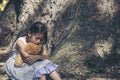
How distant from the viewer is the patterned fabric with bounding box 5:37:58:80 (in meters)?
5.88

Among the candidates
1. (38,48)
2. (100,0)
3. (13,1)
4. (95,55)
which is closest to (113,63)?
(95,55)

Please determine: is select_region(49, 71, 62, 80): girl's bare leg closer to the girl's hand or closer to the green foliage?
the girl's hand

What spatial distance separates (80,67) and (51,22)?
1.90 meters

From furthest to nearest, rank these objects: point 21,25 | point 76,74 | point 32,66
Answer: point 21,25 → point 76,74 → point 32,66

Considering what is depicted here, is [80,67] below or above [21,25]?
below

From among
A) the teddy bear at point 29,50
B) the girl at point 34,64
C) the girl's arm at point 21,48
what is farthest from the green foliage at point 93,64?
the girl's arm at point 21,48

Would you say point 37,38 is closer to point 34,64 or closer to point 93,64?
point 34,64

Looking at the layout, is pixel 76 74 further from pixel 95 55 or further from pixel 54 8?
pixel 54 8

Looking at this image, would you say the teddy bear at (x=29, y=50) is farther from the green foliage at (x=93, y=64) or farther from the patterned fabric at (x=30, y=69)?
the green foliage at (x=93, y=64)

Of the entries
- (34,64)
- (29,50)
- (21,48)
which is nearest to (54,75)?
(34,64)

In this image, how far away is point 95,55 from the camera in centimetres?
702

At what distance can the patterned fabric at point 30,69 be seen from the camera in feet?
19.3

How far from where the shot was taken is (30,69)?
598 centimetres

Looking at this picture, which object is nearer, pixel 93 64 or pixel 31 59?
pixel 31 59
